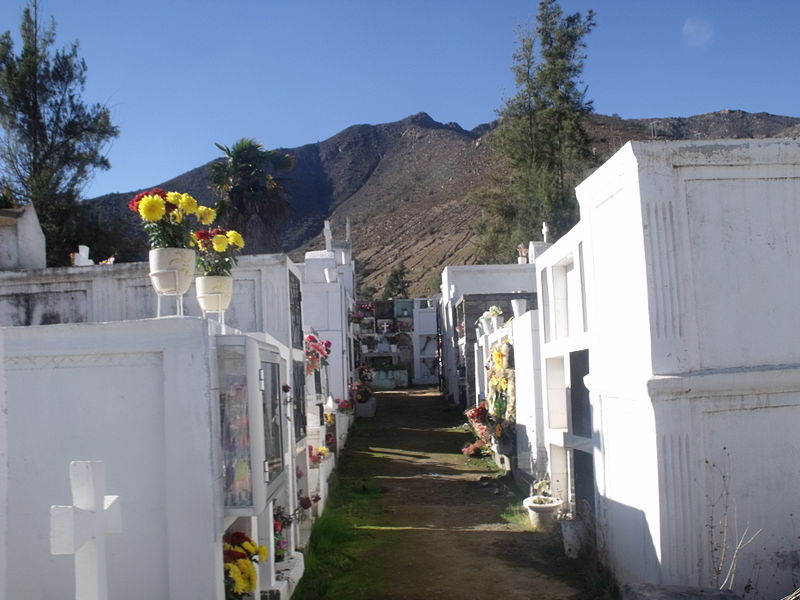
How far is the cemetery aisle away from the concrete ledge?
169 cm

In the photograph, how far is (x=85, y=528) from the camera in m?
3.19

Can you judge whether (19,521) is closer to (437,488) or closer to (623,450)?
(623,450)

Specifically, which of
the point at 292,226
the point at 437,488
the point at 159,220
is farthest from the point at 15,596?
the point at 292,226

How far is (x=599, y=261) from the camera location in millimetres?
6824

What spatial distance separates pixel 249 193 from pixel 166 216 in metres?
19.0

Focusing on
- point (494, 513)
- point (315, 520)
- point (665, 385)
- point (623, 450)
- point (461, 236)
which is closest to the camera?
point (665, 385)

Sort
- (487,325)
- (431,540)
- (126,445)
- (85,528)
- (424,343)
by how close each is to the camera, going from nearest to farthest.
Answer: (85,528), (126,445), (431,540), (487,325), (424,343)

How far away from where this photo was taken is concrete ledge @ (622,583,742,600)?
4.96 m

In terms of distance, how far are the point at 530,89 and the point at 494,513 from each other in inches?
980

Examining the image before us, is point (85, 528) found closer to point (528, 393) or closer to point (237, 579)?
point (237, 579)

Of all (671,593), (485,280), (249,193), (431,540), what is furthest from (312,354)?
(485,280)

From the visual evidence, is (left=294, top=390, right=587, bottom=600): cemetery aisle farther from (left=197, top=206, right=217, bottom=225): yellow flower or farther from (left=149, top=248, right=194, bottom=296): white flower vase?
(left=197, top=206, right=217, bottom=225): yellow flower

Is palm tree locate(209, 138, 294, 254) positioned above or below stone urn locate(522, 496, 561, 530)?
above

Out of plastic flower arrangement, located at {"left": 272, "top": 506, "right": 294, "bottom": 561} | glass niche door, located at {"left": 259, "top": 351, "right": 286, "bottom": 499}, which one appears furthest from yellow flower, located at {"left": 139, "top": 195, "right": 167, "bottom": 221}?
plastic flower arrangement, located at {"left": 272, "top": 506, "right": 294, "bottom": 561}
